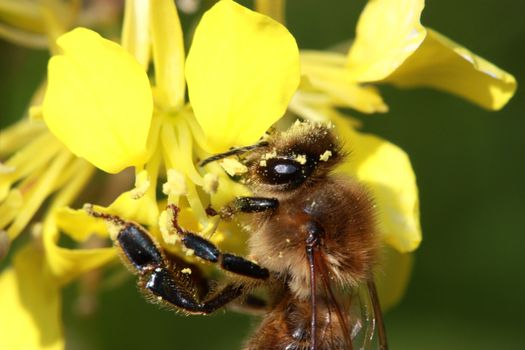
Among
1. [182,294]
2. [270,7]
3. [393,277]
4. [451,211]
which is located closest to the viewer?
[182,294]

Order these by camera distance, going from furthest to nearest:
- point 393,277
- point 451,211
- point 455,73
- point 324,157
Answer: point 451,211, point 393,277, point 455,73, point 324,157

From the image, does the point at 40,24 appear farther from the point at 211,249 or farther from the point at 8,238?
the point at 211,249

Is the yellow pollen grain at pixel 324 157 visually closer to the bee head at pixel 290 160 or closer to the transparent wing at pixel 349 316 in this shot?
the bee head at pixel 290 160

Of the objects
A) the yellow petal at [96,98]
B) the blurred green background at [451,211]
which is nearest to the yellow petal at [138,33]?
the yellow petal at [96,98]

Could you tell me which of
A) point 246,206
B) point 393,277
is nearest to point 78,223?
point 246,206

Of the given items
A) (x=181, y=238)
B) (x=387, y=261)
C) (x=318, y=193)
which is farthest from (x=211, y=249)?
(x=387, y=261)

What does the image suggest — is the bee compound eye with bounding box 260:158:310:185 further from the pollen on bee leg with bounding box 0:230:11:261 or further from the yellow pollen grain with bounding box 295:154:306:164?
the pollen on bee leg with bounding box 0:230:11:261

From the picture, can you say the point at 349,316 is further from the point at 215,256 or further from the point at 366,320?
the point at 215,256
